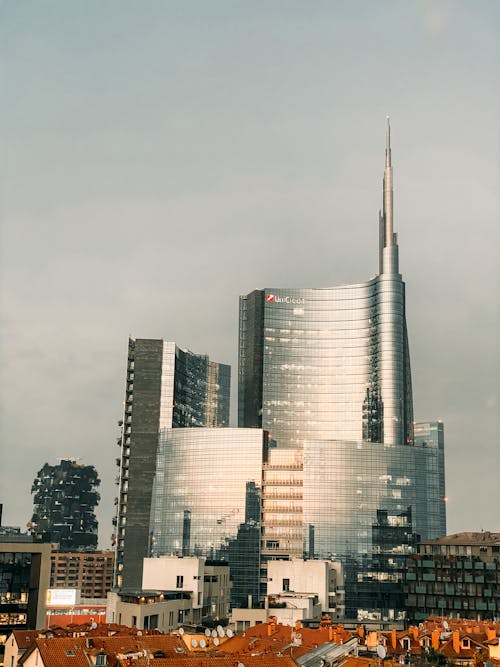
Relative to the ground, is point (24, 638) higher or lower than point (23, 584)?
lower

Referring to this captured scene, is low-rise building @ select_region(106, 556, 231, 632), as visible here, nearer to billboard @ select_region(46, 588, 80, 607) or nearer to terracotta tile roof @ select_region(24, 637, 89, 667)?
billboard @ select_region(46, 588, 80, 607)

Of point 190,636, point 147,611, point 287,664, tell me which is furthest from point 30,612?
point 287,664

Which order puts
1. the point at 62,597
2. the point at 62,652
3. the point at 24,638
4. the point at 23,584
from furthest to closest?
the point at 62,597 < the point at 23,584 < the point at 24,638 < the point at 62,652

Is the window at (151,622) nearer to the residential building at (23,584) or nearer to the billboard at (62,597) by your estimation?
the residential building at (23,584)

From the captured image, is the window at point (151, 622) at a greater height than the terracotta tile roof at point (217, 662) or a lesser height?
lesser

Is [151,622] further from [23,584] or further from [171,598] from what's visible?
[23,584]

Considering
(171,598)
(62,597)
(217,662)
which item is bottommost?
(62,597)

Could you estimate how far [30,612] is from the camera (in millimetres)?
157875

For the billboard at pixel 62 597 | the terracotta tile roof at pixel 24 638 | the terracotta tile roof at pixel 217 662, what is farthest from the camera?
the billboard at pixel 62 597

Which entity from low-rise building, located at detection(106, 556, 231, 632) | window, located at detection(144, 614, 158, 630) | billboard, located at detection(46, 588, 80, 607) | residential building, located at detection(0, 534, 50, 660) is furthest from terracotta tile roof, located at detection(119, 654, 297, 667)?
billboard, located at detection(46, 588, 80, 607)

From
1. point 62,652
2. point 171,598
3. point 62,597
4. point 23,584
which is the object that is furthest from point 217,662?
point 62,597

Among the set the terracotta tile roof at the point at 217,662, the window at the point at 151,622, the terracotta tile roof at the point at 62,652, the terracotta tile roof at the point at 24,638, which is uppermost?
the terracotta tile roof at the point at 217,662

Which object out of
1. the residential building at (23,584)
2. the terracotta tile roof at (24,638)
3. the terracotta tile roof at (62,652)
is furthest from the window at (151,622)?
the terracotta tile roof at (62,652)

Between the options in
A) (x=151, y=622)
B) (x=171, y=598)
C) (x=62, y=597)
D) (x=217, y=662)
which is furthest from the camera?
(x=62, y=597)
